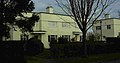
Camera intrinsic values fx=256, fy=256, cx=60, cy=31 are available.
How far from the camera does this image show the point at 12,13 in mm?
24688

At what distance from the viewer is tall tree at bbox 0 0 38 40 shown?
2424 centimetres

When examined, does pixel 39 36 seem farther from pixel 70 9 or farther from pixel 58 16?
pixel 70 9

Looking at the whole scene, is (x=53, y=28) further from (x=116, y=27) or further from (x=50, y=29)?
(x=116, y=27)

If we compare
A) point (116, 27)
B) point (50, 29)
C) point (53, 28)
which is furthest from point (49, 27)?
point (116, 27)

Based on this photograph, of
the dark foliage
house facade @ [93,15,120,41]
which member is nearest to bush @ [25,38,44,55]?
the dark foliage

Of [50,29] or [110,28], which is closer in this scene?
[50,29]

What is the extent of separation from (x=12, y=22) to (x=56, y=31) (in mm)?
21502

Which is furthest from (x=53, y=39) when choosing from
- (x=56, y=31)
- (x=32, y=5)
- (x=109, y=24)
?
(x=109, y=24)

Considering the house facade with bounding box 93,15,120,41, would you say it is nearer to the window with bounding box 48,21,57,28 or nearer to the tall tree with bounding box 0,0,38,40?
the window with bounding box 48,21,57,28

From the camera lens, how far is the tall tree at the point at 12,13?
79.5ft

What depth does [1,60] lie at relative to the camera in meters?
17.4

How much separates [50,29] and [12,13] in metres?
20.9

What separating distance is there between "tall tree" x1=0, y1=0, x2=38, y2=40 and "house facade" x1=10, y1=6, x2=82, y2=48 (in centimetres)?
1420

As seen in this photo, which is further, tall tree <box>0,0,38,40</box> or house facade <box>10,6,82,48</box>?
house facade <box>10,6,82,48</box>
